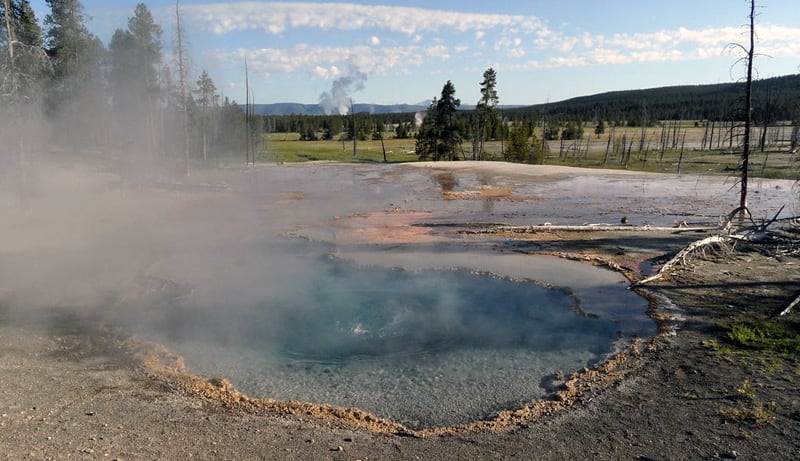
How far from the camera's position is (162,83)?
148 feet

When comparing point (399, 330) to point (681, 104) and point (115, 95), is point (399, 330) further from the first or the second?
point (681, 104)

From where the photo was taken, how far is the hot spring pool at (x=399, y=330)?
330 inches

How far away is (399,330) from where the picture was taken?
10.9m

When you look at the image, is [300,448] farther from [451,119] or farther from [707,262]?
[451,119]

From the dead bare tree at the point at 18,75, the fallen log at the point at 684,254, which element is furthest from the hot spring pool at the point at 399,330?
the dead bare tree at the point at 18,75

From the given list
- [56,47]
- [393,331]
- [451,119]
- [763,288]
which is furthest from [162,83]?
[763,288]

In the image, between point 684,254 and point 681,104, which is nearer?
point 684,254

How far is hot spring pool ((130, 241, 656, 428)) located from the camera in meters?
8.38

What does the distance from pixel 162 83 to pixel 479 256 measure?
37.4 m

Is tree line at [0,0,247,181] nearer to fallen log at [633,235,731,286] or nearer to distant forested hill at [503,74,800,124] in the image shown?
fallen log at [633,235,731,286]

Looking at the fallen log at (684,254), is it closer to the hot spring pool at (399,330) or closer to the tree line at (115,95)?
the hot spring pool at (399,330)

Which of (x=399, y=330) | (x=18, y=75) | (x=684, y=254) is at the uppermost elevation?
(x=18, y=75)

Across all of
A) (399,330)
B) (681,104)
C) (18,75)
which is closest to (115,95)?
(18,75)

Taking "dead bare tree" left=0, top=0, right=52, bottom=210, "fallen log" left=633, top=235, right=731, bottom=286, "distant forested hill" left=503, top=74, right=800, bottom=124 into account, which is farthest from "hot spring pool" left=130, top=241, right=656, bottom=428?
"distant forested hill" left=503, top=74, right=800, bottom=124
